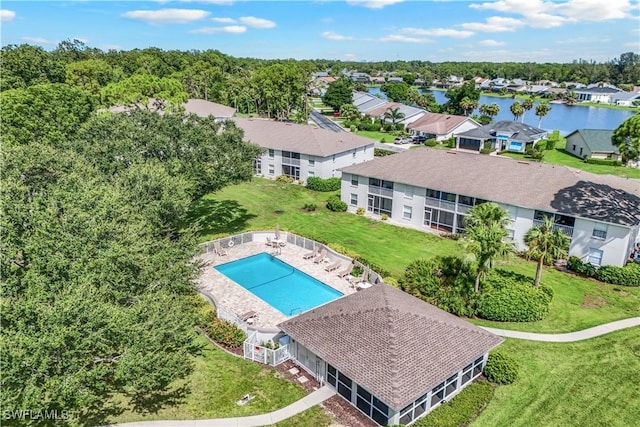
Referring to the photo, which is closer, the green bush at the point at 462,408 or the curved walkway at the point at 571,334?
the green bush at the point at 462,408

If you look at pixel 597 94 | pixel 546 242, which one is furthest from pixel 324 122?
pixel 597 94

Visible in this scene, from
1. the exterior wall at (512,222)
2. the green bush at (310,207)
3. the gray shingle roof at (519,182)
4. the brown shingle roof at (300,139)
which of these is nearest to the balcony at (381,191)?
the exterior wall at (512,222)

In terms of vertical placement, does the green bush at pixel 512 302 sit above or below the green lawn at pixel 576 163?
below

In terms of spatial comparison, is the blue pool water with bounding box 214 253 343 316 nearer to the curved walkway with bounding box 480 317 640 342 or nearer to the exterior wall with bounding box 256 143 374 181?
the curved walkway with bounding box 480 317 640 342

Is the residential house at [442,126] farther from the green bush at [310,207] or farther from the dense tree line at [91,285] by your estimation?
the dense tree line at [91,285]

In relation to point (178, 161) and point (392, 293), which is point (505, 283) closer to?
point (392, 293)

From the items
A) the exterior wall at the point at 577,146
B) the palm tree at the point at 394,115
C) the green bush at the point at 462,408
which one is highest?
the palm tree at the point at 394,115

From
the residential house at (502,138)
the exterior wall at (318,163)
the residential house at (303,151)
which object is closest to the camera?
the exterior wall at (318,163)
